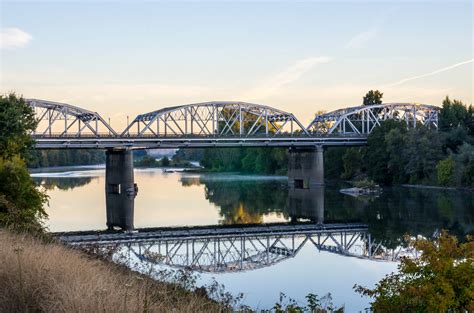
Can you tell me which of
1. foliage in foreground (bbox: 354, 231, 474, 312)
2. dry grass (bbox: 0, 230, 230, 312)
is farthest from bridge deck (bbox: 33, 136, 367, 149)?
foliage in foreground (bbox: 354, 231, 474, 312)

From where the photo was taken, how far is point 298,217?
195 ft

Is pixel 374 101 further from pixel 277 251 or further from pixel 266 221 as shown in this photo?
pixel 277 251

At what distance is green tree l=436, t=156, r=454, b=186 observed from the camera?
8514 centimetres

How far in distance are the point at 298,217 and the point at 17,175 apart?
32156mm

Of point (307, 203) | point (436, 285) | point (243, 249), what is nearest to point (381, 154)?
point (307, 203)

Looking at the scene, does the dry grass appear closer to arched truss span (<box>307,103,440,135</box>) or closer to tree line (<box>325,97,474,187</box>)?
tree line (<box>325,97,474,187</box>)

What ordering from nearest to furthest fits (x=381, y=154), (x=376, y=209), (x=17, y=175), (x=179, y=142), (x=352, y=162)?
(x=17, y=175), (x=376, y=209), (x=179, y=142), (x=381, y=154), (x=352, y=162)

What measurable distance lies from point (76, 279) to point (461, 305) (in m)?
7.82

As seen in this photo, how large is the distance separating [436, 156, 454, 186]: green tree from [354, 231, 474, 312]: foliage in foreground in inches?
2899

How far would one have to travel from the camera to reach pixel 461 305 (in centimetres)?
1384

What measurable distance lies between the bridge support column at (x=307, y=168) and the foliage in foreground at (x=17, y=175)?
59867 mm

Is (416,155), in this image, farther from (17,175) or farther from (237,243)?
(17,175)

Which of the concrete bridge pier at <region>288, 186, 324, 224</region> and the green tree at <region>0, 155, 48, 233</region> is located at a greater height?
the green tree at <region>0, 155, 48, 233</region>

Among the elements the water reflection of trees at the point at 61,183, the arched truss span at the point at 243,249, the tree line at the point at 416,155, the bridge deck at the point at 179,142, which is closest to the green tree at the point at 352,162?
the tree line at the point at 416,155
